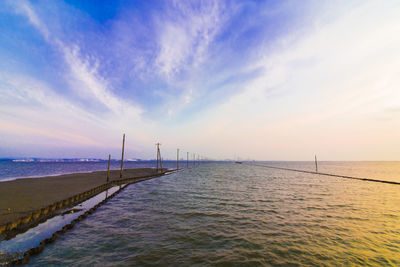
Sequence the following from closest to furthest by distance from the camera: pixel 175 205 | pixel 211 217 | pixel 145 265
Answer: pixel 145 265 < pixel 211 217 < pixel 175 205

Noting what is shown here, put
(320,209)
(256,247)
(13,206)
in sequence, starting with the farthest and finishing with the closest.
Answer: (320,209)
(13,206)
(256,247)

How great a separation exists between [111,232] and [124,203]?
8720mm

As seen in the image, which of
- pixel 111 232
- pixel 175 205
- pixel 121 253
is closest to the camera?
pixel 121 253

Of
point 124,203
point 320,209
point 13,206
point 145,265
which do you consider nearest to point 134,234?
point 145,265

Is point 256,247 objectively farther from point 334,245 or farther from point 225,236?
point 334,245

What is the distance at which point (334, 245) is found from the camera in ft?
32.1

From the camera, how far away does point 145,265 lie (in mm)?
7727

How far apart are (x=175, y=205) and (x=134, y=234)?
25.9 feet

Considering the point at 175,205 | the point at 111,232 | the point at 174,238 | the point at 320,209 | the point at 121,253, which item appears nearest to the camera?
the point at 121,253

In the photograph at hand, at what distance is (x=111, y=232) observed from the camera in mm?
11453

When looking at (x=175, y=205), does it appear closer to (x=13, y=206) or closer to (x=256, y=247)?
(x=256, y=247)

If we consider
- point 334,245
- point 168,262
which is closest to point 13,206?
point 168,262

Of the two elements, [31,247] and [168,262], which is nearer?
[168,262]

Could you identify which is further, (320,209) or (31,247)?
(320,209)
